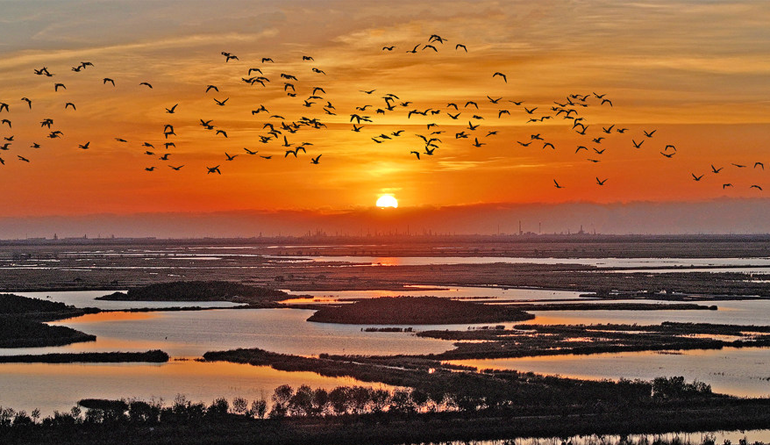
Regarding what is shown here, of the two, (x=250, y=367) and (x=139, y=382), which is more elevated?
(x=250, y=367)

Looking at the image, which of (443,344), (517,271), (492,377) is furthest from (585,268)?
(492,377)

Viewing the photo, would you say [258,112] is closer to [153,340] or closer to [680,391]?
[680,391]

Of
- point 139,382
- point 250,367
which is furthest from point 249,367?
point 139,382

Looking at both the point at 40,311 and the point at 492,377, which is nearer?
the point at 492,377

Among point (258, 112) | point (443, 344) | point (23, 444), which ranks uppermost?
point (258, 112)

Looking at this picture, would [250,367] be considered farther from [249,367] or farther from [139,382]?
[139,382]

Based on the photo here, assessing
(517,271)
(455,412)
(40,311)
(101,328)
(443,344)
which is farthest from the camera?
(517,271)

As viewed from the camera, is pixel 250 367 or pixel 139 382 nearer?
pixel 139 382

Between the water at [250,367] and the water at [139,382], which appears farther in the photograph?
the water at [250,367]

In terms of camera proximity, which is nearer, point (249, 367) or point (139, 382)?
point (139, 382)

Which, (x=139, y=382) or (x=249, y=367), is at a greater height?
(x=249, y=367)

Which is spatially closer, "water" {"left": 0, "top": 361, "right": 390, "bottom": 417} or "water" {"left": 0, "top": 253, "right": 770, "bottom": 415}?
"water" {"left": 0, "top": 361, "right": 390, "bottom": 417}
